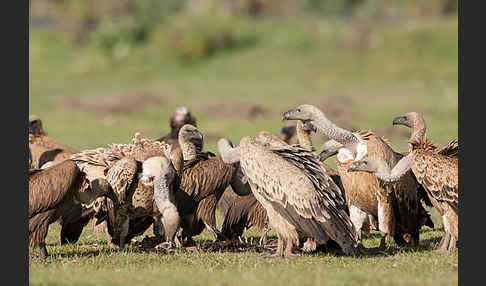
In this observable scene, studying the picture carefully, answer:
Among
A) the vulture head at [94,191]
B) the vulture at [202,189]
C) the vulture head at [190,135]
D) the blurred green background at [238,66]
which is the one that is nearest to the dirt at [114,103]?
the blurred green background at [238,66]

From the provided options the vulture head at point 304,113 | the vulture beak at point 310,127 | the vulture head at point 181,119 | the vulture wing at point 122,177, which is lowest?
the vulture wing at point 122,177

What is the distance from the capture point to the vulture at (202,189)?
10023 mm

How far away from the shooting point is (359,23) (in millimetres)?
42750

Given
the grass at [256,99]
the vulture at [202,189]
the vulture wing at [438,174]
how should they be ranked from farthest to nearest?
the vulture at [202,189], the vulture wing at [438,174], the grass at [256,99]

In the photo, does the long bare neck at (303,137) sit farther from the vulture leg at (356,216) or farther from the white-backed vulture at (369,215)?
the vulture leg at (356,216)

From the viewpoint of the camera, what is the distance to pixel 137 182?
9.43 metres

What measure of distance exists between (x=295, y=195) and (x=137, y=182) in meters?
1.88

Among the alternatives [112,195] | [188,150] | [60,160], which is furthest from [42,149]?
[112,195]

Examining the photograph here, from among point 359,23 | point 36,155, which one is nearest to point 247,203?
point 36,155

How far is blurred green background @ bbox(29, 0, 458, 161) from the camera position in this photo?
28.2m

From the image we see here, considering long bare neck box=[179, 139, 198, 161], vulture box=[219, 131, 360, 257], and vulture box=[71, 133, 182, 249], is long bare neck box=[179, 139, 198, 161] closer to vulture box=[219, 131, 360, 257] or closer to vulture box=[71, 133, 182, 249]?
vulture box=[71, 133, 182, 249]

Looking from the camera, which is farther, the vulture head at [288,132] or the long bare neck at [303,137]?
the vulture head at [288,132]

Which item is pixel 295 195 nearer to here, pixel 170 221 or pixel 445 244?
pixel 170 221

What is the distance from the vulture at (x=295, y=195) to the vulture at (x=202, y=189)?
96 cm
